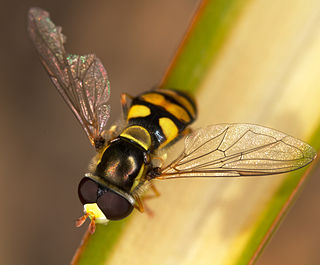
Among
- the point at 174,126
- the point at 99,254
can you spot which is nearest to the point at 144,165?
the point at 174,126

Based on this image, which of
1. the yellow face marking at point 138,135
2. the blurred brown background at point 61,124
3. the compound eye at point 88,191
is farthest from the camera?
the blurred brown background at point 61,124

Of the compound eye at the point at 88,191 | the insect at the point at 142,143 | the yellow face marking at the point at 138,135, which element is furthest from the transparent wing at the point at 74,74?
the compound eye at the point at 88,191

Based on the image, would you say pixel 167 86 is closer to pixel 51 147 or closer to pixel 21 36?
pixel 51 147

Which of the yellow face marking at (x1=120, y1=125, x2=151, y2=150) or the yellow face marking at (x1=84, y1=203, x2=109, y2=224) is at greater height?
the yellow face marking at (x1=120, y1=125, x2=151, y2=150)

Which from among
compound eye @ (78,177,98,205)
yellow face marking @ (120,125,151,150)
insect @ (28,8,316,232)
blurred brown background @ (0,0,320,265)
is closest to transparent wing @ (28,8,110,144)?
insect @ (28,8,316,232)

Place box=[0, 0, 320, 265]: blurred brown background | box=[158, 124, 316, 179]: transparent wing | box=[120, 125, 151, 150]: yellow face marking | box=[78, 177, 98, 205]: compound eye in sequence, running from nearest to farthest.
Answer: box=[158, 124, 316, 179]: transparent wing
box=[78, 177, 98, 205]: compound eye
box=[120, 125, 151, 150]: yellow face marking
box=[0, 0, 320, 265]: blurred brown background

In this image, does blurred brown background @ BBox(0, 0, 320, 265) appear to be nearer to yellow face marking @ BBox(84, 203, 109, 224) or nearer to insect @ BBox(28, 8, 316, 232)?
insect @ BBox(28, 8, 316, 232)

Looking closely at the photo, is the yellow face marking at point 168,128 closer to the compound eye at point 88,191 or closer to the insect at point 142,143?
the insect at point 142,143
